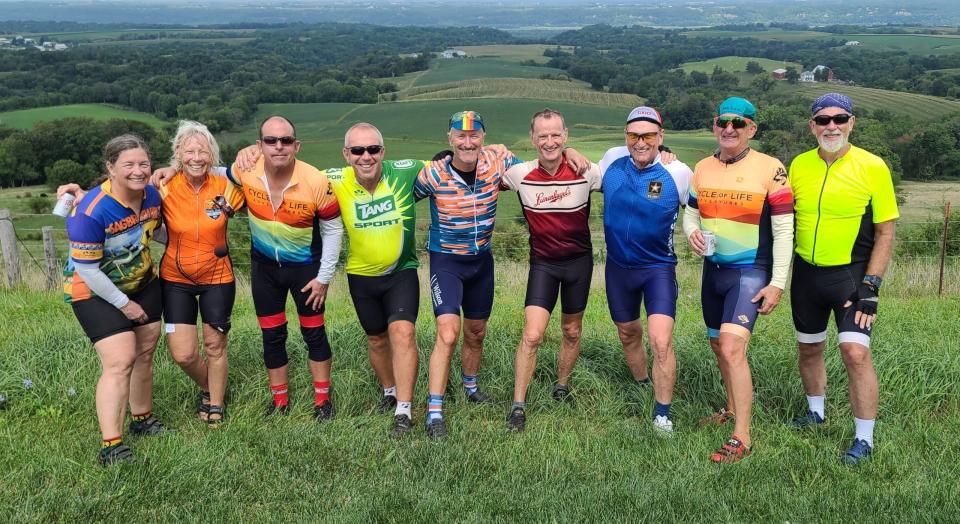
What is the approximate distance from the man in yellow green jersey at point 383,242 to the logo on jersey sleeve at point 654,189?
1.75 m

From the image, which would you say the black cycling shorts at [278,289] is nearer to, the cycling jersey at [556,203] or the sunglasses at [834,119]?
the cycling jersey at [556,203]

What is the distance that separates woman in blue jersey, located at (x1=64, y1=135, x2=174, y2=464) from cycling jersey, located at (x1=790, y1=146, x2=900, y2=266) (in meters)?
4.48

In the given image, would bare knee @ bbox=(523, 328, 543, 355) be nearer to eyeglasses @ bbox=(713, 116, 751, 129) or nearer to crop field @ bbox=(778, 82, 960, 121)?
eyeglasses @ bbox=(713, 116, 751, 129)

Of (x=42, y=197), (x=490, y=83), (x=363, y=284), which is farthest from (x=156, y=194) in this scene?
(x=490, y=83)

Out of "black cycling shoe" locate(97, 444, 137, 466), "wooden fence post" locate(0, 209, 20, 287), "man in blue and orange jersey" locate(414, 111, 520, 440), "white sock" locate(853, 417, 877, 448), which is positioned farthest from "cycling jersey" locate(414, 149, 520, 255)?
"wooden fence post" locate(0, 209, 20, 287)

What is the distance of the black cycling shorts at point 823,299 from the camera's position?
16.0ft

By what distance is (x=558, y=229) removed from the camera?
218 inches

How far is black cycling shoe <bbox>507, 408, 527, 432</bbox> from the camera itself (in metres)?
5.34

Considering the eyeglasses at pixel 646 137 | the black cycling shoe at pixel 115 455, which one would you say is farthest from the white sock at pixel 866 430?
the black cycling shoe at pixel 115 455

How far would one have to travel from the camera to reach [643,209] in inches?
207

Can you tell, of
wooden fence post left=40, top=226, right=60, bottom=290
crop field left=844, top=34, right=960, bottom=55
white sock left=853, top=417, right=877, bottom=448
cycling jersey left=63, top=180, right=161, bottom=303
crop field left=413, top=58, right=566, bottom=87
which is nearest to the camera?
cycling jersey left=63, top=180, right=161, bottom=303

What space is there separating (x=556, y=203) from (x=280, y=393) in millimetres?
2641

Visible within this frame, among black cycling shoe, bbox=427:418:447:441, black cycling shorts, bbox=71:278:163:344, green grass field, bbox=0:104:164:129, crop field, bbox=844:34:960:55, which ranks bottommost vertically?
green grass field, bbox=0:104:164:129

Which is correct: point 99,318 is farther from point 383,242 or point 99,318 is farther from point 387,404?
point 387,404
